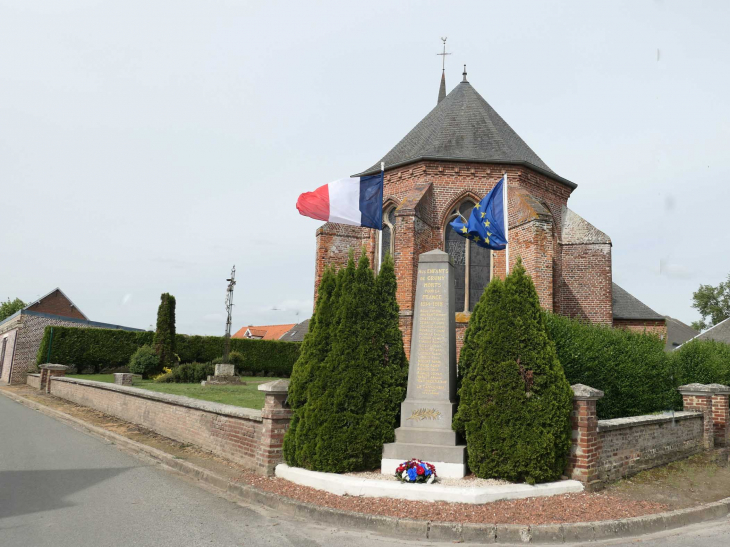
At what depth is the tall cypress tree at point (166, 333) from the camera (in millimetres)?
26422

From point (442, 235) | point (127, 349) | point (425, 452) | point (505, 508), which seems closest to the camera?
point (505, 508)

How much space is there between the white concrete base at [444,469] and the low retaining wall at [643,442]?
5.84 feet

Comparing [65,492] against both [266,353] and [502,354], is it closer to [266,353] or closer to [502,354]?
[502,354]

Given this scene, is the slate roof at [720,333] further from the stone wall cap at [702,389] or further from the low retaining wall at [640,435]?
the low retaining wall at [640,435]

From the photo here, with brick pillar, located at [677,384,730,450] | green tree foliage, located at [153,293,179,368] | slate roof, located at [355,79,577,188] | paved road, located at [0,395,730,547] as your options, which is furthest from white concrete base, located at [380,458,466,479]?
green tree foliage, located at [153,293,179,368]

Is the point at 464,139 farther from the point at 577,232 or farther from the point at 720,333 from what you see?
the point at 720,333

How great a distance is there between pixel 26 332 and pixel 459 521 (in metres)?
29.0

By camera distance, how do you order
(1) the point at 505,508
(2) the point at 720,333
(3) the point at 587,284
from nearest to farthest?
(1) the point at 505,508
(3) the point at 587,284
(2) the point at 720,333

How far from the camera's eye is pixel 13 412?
51.2 ft

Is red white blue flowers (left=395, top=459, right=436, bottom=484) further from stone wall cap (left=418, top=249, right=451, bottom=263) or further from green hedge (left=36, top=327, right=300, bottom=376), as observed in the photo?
green hedge (left=36, top=327, right=300, bottom=376)

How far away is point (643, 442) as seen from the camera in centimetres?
793

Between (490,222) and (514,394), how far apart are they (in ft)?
15.7

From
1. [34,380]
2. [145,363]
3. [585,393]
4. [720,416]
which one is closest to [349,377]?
[585,393]

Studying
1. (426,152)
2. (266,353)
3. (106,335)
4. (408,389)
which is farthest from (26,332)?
(408,389)
